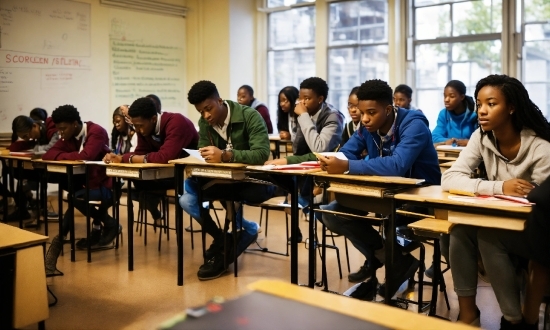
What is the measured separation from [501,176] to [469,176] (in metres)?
0.13

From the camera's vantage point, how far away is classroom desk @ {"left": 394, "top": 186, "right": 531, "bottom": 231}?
2.02 metres

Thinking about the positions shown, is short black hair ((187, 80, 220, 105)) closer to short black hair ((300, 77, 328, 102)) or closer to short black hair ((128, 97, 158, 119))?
short black hair ((128, 97, 158, 119))

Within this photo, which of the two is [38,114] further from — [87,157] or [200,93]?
[200,93]

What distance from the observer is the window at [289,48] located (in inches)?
308

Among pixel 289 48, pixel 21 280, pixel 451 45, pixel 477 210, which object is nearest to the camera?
pixel 477 210

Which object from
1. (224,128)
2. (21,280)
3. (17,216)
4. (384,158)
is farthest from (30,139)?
(384,158)

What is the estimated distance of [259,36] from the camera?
8.21 meters

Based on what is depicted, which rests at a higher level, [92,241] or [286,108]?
[286,108]

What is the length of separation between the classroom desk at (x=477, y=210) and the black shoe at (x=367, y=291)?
2.59ft

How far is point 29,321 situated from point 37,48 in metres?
4.97

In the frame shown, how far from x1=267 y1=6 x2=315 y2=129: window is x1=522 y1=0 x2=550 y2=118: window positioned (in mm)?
2671

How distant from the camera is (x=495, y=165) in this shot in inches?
97.6

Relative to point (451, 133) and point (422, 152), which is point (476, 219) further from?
point (451, 133)

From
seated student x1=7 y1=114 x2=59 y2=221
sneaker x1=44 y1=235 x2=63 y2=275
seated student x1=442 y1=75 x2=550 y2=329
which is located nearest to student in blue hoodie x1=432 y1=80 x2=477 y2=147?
seated student x1=442 y1=75 x2=550 y2=329
